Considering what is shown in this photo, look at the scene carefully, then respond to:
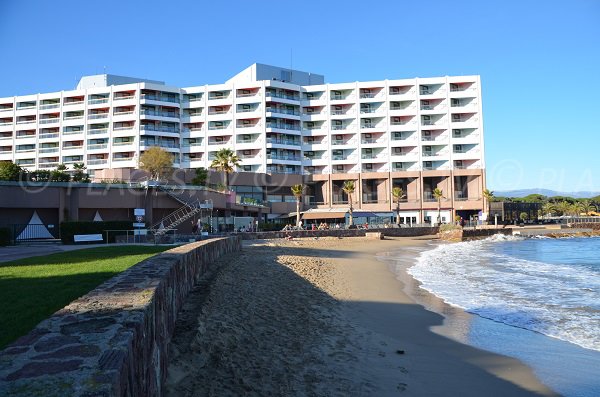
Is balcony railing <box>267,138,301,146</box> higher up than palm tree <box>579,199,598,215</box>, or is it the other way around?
balcony railing <box>267,138,301,146</box>

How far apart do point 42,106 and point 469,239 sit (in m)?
74.7

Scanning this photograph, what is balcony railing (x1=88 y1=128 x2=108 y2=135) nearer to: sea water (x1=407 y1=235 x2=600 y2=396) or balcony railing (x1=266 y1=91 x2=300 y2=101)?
balcony railing (x1=266 y1=91 x2=300 y2=101)

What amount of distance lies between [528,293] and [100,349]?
15.6m

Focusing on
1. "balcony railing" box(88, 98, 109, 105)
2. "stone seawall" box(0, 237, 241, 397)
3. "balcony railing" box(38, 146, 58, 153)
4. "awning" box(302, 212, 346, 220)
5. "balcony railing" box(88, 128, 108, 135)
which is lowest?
"stone seawall" box(0, 237, 241, 397)

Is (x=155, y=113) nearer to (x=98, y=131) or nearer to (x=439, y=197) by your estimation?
(x=98, y=131)

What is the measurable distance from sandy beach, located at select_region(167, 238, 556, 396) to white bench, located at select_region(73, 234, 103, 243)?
19788 mm

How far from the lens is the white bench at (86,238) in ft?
92.9

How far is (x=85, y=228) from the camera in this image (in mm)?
29812

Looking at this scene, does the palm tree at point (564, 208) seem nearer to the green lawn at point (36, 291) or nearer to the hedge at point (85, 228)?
the hedge at point (85, 228)

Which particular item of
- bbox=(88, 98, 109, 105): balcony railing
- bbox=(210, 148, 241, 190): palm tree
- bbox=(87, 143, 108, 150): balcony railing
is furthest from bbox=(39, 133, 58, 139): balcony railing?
bbox=(210, 148, 241, 190): palm tree

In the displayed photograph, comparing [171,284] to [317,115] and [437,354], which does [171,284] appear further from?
[317,115]

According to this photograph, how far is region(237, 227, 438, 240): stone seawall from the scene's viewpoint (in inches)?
1705

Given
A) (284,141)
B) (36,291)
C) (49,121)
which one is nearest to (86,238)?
(36,291)

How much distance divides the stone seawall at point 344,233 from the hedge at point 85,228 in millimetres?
10537
